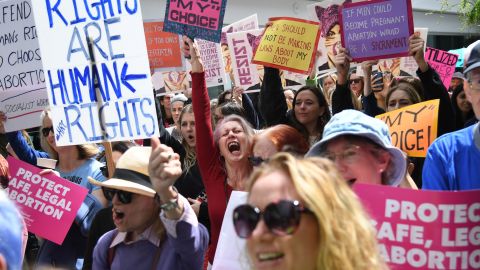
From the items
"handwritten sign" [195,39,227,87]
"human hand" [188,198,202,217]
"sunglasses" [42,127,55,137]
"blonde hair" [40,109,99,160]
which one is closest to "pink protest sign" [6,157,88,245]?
"blonde hair" [40,109,99,160]

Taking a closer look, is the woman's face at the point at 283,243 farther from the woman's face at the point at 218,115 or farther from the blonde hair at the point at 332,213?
the woman's face at the point at 218,115

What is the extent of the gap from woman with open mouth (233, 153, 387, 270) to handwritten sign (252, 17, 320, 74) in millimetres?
4067

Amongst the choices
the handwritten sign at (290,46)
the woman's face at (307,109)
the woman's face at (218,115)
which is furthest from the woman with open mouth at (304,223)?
the handwritten sign at (290,46)

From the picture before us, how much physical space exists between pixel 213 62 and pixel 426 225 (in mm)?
6290

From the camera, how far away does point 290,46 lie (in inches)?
229

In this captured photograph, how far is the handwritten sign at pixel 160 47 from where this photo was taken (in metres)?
8.12

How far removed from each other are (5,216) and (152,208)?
1106 millimetres

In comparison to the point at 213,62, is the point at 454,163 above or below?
below

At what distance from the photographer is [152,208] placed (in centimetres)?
283

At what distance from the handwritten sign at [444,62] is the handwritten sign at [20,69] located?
505 cm

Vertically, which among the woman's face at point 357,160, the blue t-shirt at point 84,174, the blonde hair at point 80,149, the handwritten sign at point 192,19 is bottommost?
the blue t-shirt at point 84,174

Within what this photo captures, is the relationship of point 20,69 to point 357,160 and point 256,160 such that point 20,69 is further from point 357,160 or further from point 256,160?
point 357,160

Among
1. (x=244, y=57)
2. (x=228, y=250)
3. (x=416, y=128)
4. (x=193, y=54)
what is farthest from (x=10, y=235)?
(x=244, y=57)

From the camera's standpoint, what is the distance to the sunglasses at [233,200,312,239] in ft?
5.37
